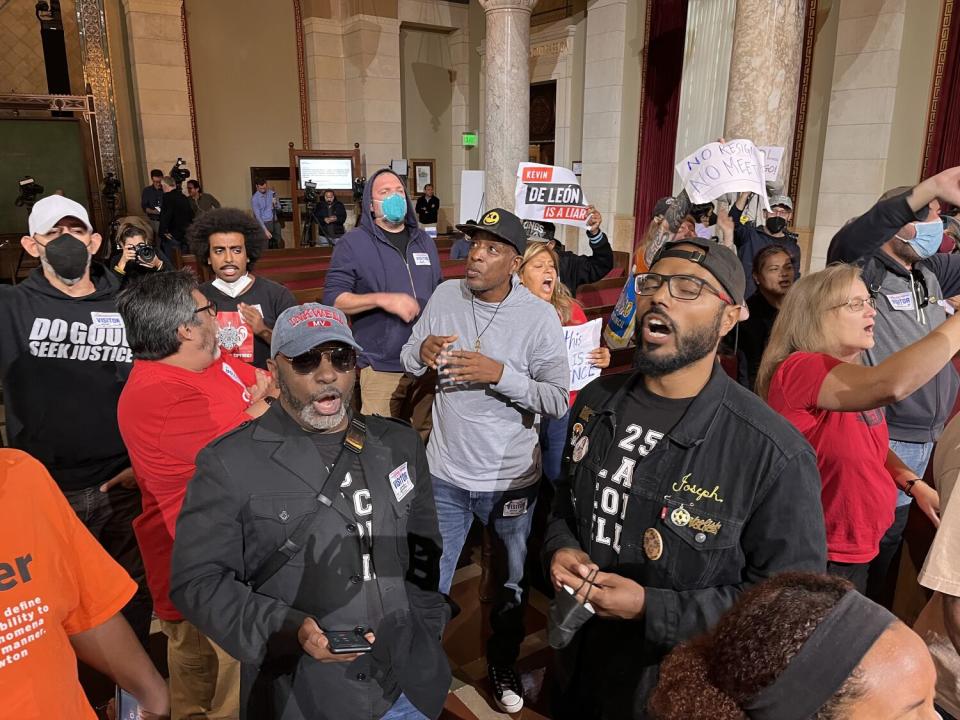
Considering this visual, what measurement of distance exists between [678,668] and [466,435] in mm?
1561

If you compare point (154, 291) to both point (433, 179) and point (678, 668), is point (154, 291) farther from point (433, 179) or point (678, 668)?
point (433, 179)


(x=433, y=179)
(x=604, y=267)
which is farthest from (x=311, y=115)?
(x=604, y=267)

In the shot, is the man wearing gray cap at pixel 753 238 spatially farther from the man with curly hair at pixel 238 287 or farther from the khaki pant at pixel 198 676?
the khaki pant at pixel 198 676

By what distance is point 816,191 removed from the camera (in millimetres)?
9414

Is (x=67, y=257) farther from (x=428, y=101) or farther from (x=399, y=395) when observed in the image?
(x=428, y=101)

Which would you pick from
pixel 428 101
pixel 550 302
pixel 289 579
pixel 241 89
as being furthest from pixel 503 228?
pixel 428 101

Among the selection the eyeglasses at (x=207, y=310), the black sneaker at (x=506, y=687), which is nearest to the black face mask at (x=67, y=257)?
the eyeglasses at (x=207, y=310)

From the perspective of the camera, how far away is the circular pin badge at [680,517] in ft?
4.97

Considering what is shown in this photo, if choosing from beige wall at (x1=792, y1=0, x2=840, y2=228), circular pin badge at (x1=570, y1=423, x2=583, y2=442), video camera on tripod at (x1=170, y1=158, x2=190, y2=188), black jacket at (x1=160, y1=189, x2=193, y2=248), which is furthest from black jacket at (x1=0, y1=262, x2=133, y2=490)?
video camera on tripod at (x1=170, y1=158, x2=190, y2=188)

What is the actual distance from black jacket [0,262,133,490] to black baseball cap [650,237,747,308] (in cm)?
215

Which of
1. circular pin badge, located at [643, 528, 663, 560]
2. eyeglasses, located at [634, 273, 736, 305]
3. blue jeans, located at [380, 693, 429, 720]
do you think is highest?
eyeglasses, located at [634, 273, 736, 305]

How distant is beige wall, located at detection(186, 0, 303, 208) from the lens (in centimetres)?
1338

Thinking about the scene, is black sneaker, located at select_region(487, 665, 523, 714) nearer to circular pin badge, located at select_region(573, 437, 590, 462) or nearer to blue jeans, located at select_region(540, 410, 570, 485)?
blue jeans, located at select_region(540, 410, 570, 485)

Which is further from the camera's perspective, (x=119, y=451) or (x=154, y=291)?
(x=119, y=451)
